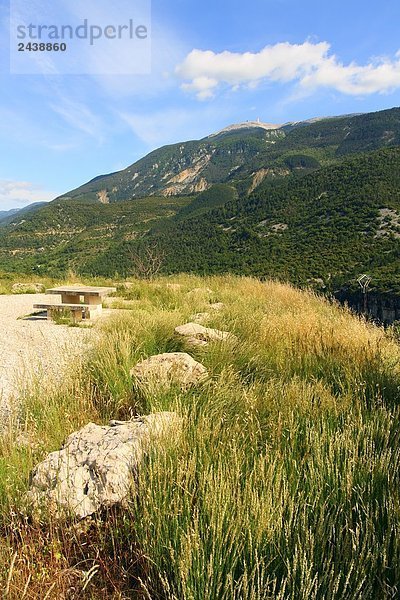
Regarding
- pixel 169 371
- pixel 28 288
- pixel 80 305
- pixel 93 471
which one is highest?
pixel 28 288

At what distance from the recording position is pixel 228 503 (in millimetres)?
1466

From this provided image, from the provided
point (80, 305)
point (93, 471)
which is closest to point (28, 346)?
point (80, 305)

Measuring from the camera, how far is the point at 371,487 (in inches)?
66.8

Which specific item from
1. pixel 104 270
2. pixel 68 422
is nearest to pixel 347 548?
pixel 68 422

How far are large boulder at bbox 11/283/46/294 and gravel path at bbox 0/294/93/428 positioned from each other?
211 cm

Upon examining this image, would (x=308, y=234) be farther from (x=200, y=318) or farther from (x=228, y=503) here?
(x=228, y=503)

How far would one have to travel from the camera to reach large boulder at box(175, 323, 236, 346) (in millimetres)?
4289

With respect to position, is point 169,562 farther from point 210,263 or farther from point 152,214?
point 152,214

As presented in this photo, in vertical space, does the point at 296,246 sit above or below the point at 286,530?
above

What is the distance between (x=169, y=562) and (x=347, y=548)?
2.10 feet

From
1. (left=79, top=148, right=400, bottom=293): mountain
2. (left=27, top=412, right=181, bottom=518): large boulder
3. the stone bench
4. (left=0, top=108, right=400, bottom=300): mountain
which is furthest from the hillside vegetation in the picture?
(left=79, top=148, right=400, bottom=293): mountain

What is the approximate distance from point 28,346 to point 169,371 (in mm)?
2527

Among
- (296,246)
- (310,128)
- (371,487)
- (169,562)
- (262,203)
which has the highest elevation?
(310,128)

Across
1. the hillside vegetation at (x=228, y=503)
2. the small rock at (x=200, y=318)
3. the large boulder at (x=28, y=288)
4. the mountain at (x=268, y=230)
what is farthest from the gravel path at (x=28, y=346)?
the mountain at (x=268, y=230)
